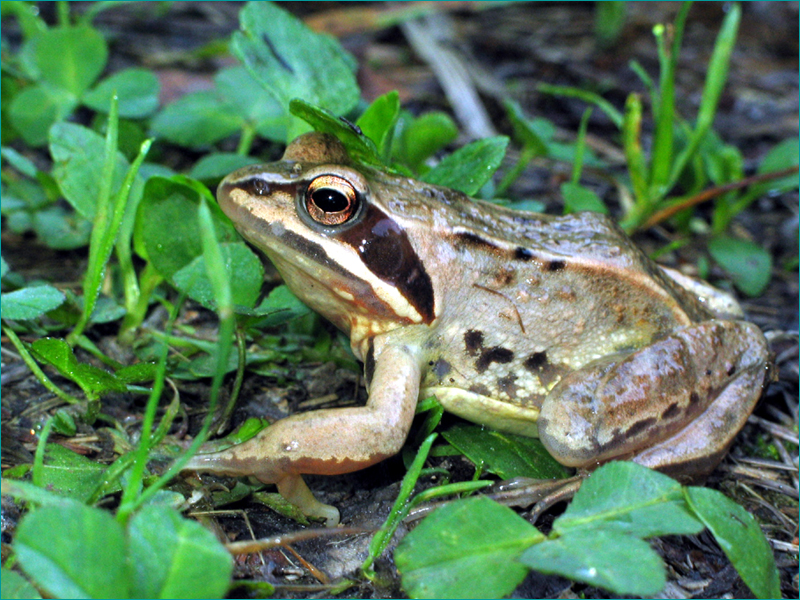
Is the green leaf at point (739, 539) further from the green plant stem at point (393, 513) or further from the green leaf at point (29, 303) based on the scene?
the green leaf at point (29, 303)

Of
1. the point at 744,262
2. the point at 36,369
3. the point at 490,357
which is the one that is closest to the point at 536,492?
the point at 490,357

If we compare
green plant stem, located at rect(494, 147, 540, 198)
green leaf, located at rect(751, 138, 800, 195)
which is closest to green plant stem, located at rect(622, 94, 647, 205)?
green plant stem, located at rect(494, 147, 540, 198)

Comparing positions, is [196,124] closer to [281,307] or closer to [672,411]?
[281,307]

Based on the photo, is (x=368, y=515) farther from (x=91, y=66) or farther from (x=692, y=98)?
(x=692, y=98)

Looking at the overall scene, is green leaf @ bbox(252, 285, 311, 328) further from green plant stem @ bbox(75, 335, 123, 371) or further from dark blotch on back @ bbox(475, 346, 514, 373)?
dark blotch on back @ bbox(475, 346, 514, 373)

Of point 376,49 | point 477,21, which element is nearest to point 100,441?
point 376,49

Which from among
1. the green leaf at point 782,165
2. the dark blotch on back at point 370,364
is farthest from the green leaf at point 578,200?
the dark blotch on back at point 370,364
